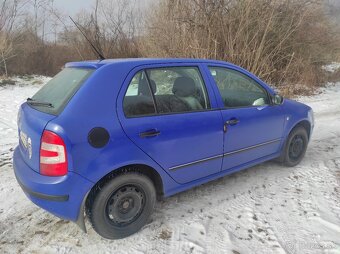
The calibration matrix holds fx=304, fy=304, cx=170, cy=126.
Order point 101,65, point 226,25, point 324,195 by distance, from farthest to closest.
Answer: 1. point 226,25
2. point 324,195
3. point 101,65

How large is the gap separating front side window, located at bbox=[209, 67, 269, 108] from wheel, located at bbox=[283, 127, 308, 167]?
84 centimetres

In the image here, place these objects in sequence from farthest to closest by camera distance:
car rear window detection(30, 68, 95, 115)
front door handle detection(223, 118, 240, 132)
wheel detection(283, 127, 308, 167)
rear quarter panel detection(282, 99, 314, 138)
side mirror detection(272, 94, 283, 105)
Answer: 1. wheel detection(283, 127, 308, 167)
2. rear quarter panel detection(282, 99, 314, 138)
3. side mirror detection(272, 94, 283, 105)
4. front door handle detection(223, 118, 240, 132)
5. car rear window detection(30, 68, 95, 115)

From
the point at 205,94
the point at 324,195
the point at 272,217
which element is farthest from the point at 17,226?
the point at 324,195

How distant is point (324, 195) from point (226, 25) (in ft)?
26.7

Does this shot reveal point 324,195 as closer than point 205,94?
No

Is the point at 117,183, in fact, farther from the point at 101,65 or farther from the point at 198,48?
the point at 198,48

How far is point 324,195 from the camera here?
3.71m

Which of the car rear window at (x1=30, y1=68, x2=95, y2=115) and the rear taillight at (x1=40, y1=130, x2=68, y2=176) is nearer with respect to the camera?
the rear taillight at (x1=40, y1=130, x2=68, y2=176)

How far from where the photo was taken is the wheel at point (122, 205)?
2680mm

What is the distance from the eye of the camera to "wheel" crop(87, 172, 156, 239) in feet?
8.79

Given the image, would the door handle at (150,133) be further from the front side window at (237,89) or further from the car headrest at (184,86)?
the front side window at (237,89)

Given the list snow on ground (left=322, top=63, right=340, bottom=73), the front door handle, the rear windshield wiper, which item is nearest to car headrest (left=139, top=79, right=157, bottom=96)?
the rear windshield wiper

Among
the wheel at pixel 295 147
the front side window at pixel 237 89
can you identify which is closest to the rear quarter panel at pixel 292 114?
the wheel at pixel 295 147

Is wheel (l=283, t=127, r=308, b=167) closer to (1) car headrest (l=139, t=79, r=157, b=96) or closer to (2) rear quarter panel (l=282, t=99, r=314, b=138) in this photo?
(2) rear quarter panel (l=282, t=99, r=314, b=138)
